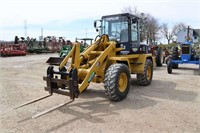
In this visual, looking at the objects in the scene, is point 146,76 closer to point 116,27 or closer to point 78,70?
point 116,27

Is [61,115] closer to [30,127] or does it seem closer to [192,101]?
[30,127]

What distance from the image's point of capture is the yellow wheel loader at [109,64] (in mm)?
5893

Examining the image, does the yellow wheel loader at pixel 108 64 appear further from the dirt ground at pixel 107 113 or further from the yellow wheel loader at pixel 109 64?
the dirt ground at pixel 107 113

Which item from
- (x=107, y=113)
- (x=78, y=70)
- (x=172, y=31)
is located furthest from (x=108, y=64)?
(x=172, y=31)

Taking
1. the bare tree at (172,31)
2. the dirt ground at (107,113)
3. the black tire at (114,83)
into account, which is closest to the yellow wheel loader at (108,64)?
the black tire at (114,83)

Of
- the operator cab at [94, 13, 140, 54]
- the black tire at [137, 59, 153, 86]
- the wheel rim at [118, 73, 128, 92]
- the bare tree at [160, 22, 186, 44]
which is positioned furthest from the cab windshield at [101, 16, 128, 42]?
the bare tree at [160, 22, 186, 44]

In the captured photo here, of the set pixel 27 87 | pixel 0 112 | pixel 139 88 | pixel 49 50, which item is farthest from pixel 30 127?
pixel 49 50

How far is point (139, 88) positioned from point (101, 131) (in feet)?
13.1

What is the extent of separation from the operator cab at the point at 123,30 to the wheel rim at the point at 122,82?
1311 millimetres

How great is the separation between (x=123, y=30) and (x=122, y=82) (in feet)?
6.42

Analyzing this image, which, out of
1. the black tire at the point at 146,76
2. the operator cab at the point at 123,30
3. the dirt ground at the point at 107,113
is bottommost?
the dirt ground at the point at 107,113

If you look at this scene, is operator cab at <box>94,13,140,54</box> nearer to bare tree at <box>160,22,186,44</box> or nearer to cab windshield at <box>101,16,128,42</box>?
cab windshield at <box>101,16,128,42</box>

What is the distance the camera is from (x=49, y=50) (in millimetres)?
33094

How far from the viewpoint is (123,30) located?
25.5ft
